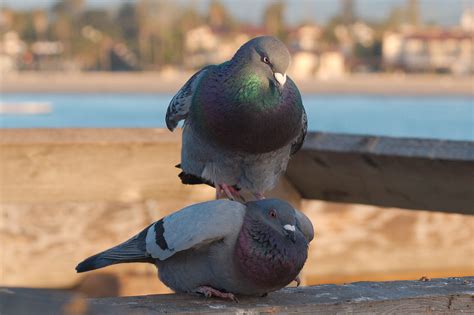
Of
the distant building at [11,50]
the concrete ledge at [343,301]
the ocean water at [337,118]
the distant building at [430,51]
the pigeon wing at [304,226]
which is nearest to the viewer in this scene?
the concrete ledge at [343,301]

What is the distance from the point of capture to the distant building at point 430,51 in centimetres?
9544

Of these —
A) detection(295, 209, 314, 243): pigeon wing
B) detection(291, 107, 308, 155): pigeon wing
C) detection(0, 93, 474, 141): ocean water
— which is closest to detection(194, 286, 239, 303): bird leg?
detection(295, 209, 314, 243): pigeon wing

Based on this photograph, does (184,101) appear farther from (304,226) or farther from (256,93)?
(304,226)

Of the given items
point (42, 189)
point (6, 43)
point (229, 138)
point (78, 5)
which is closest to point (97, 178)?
point (42, 189)

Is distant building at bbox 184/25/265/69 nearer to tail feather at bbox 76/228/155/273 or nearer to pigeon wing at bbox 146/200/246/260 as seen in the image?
tail feather at bbox 76/228/155/273

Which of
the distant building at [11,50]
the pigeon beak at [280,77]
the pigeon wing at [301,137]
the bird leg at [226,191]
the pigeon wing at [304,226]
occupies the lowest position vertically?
the distant building at [11,50]

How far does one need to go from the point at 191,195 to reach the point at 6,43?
108694 mm

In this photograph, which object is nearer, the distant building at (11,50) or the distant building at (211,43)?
the distant building at (211,43)

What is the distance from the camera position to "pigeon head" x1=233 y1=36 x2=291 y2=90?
3.18 metres

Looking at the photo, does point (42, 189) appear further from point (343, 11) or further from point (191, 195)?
point (343, 11)

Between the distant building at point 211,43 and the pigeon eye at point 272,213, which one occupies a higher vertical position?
the pigeon eye at point 272,213

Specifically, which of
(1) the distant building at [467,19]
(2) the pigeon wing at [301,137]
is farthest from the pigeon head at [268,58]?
(1) the distant building at [467,19]

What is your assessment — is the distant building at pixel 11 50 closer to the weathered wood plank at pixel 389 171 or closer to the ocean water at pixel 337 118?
the ocean water at pixel 337 118

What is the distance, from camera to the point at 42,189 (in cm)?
411
